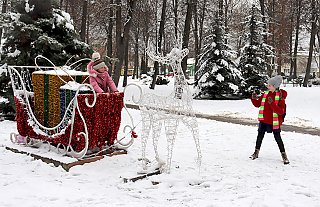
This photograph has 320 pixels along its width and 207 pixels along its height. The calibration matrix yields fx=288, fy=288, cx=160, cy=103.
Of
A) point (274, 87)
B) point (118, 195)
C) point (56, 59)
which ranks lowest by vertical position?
point (118, 195)

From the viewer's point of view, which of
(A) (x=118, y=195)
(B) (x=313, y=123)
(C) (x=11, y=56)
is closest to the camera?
(A) (x=118, y=195)

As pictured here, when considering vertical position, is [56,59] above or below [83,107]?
above

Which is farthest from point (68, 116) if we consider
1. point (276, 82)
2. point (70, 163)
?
point (276, 82)

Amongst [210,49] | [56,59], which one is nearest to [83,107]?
[56,59]

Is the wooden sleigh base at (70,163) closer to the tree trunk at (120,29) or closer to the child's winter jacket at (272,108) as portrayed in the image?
the child's winter jacket at (272,108)

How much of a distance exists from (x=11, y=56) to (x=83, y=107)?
5543 millimetres

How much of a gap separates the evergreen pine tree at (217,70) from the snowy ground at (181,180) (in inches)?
418

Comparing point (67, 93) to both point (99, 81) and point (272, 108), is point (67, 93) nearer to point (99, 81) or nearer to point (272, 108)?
point (99, 81)

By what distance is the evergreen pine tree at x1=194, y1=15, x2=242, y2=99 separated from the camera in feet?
57.4

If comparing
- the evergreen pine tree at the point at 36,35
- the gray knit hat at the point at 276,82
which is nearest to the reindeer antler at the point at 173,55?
the gray knit hat at the point at 276,82

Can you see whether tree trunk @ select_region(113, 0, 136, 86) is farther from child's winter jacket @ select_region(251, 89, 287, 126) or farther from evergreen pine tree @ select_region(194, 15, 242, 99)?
child's winter jacket @ select_region(251, 89, 287, 126)

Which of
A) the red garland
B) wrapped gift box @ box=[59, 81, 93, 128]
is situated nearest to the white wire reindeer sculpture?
the red garland

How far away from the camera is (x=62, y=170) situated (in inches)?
189

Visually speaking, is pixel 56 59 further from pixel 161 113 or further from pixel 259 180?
pixel 259 180
